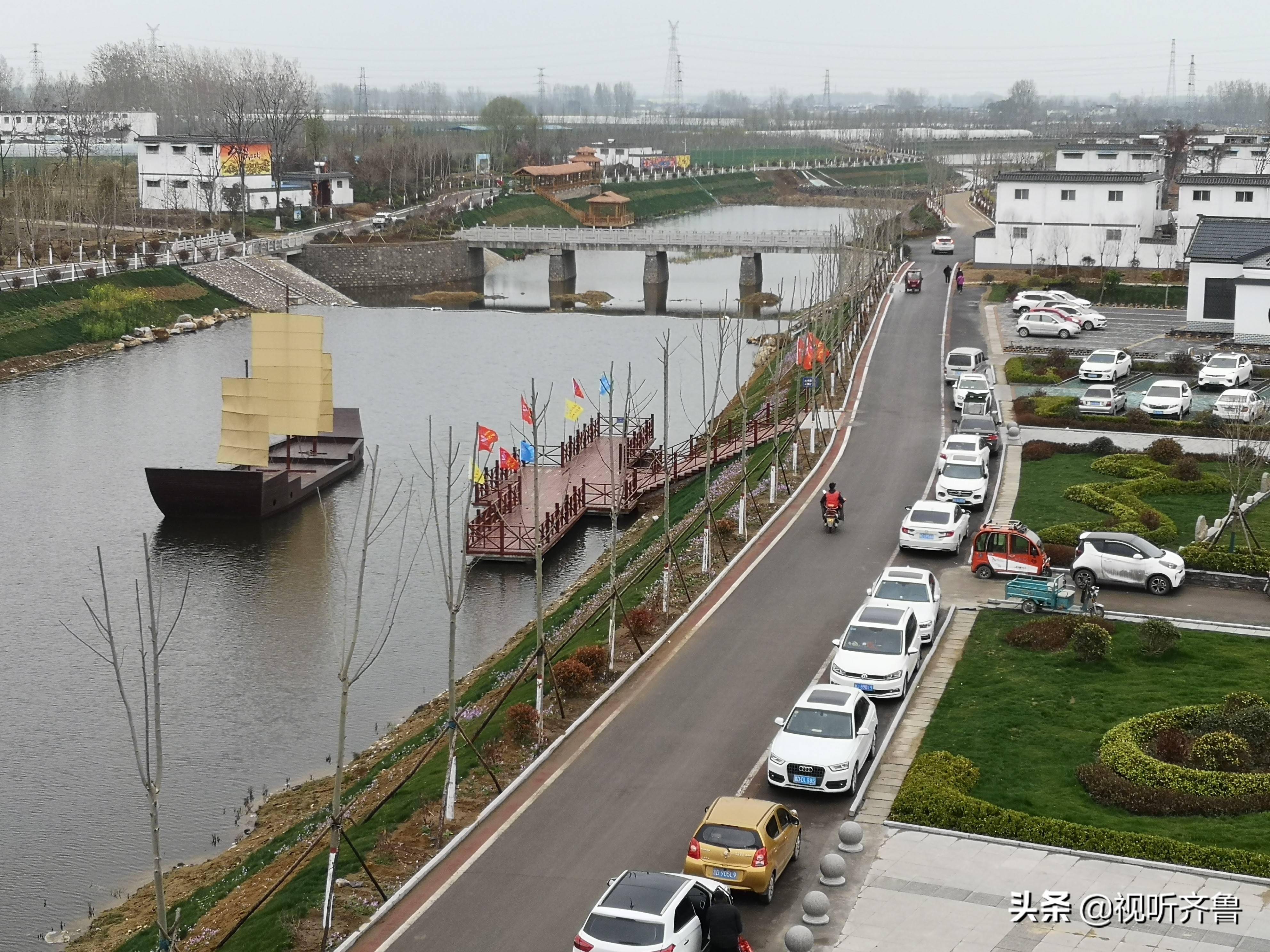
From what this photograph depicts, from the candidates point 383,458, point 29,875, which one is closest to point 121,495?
point 383,458

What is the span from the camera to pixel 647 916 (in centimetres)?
1895

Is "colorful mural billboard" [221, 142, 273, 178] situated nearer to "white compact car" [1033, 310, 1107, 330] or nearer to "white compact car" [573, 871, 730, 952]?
"white compact car" [1033, 310, 1107, 330]

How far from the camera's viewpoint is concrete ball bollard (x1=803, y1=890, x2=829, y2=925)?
68.2 ft

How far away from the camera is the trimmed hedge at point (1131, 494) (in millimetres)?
39938

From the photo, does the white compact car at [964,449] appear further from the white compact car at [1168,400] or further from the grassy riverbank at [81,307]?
the grassy riverbank at [81,307]

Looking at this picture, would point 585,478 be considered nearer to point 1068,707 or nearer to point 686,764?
point 1068,707

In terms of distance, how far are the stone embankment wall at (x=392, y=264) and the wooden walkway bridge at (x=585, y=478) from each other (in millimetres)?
64498

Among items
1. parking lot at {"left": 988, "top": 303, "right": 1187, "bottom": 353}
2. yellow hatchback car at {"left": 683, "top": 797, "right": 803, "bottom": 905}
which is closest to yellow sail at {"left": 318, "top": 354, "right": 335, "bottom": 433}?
parking lot at {"left": 988, "top": 303, "right": 1187, "bottom": 353}

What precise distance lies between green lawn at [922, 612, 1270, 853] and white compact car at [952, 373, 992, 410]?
79.3 ft

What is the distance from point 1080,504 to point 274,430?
32.1 m

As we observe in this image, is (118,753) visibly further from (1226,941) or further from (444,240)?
(444,240)

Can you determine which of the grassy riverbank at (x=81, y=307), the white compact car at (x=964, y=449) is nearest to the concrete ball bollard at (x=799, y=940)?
the white compact car at (x=964, y=449)

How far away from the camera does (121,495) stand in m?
56.8

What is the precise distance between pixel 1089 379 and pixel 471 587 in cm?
3040
